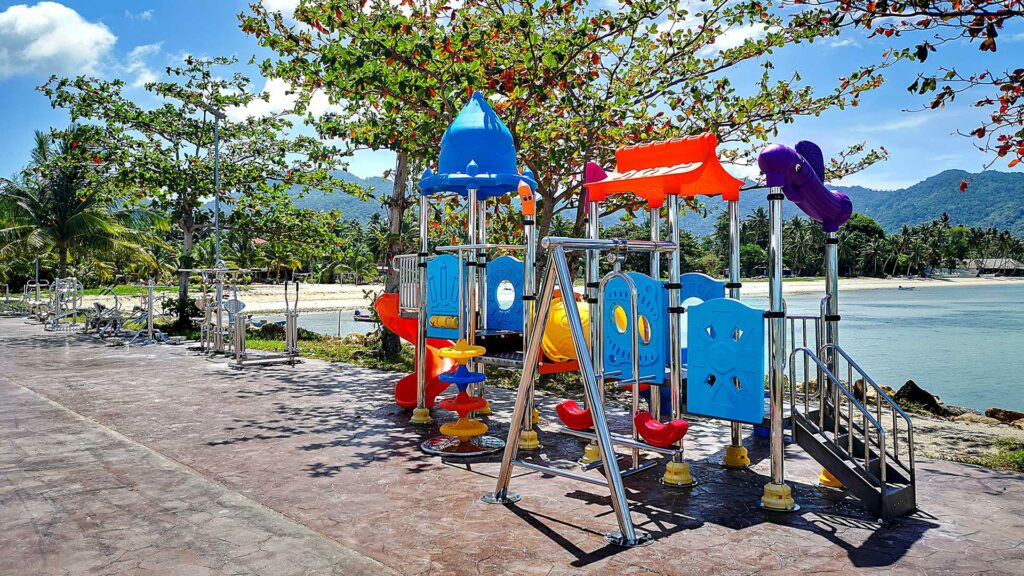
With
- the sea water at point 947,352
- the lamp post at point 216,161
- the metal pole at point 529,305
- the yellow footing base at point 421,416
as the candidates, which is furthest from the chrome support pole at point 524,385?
the lamp post at point 216,161

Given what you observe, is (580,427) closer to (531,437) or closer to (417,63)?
(531,437)

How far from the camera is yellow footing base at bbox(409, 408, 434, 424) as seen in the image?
28.6 feet

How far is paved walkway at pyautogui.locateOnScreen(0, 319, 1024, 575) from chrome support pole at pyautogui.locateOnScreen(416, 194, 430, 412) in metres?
0.45

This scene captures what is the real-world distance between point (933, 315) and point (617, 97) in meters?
41.1

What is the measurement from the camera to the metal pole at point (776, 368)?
549cm

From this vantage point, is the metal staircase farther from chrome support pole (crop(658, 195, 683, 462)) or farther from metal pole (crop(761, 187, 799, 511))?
chrome support pole (crop(658, 195, 683, 462))

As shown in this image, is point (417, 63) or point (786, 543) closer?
point (786, 543)

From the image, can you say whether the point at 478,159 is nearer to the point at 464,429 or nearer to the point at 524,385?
the point at 464,429

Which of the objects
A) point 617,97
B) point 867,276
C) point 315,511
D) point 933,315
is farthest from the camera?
point 867,276

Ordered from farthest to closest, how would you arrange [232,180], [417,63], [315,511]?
[232,180] < [417,63] < [315,511]

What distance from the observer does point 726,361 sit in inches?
229

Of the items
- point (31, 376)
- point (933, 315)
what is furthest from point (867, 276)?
point (31, 376)

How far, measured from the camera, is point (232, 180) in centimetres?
2142

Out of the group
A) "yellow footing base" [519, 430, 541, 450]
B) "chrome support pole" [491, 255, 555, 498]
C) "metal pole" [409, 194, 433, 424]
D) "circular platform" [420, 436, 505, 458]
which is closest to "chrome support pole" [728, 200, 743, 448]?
"yellow footing base" [519, 430, 541, 450]
